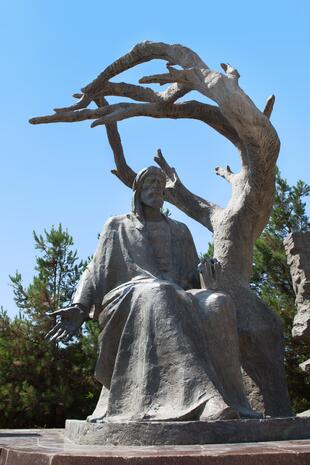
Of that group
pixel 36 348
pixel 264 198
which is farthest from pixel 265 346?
pixel 36 348

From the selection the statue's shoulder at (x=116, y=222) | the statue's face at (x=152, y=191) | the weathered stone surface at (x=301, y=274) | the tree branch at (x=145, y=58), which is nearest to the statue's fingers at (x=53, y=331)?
the statue's shoulder at (x=116, y=222)

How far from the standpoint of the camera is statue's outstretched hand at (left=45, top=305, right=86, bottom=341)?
4359mm

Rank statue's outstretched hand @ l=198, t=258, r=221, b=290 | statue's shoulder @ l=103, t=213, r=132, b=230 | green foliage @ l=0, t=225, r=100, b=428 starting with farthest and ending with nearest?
green foliage @ l=0, t=225, r=100, b=428 < statue's shoulder @ l=103, t=213, r=132, b=230 < statue's outstretched hand @ l=198, t=258, r=221, b=290

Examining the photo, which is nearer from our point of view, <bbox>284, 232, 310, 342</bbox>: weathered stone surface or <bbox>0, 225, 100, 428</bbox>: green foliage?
<bbox>284, 232, 310, 342</bbox>: weathered stone surface

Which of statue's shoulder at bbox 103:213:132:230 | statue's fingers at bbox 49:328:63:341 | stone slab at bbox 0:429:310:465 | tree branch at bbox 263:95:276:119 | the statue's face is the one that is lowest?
stone slab at bbox 0:429:310:465

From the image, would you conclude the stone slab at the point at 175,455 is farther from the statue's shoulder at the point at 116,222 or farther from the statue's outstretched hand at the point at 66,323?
the statue's shoulder at the point at 116,222

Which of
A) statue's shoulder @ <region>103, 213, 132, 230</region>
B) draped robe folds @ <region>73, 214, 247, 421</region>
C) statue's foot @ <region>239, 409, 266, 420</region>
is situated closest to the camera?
draped robe folds @ <region>73, 214, 247, 421</region>

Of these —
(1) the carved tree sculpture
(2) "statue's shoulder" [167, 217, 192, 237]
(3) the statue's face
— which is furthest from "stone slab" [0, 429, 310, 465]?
A: (1) the carved tree sculpture

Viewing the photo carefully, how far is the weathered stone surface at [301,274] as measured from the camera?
8406mm

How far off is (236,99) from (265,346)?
2.61 meters

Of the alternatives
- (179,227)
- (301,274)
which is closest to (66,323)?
(179,227)

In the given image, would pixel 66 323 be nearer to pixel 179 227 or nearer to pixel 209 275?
pixel 209 275

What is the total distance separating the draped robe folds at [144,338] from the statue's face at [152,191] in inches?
13.7

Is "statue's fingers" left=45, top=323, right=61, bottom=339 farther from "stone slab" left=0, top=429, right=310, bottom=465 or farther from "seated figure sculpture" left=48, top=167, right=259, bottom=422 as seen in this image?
"stone slab" left=0, top=429, right=310, bottom=465
